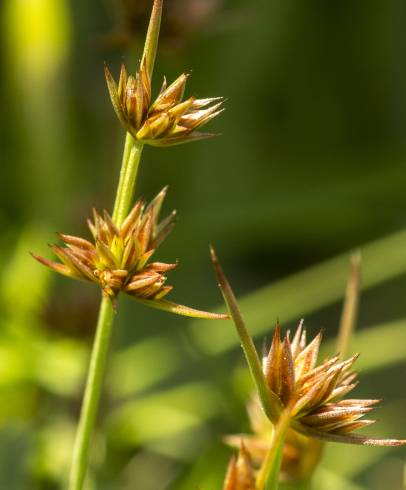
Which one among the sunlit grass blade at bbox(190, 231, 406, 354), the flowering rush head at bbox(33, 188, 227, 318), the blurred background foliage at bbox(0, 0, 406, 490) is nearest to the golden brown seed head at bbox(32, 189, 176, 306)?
the flowering rush head at bbox(33, 188, 227, 318)

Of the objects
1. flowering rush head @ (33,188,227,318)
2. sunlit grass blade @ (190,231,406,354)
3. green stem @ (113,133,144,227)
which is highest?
sunlit grass blade @ (190,231,406,354)

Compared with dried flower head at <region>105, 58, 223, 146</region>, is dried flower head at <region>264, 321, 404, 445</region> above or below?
below

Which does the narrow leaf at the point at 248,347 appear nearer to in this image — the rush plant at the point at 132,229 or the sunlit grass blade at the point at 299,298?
the rush plant at the point at 132,229

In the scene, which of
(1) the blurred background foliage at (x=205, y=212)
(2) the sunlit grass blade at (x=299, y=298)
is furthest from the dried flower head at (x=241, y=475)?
(2) the sunlit grass blade at (x=299, y=298)

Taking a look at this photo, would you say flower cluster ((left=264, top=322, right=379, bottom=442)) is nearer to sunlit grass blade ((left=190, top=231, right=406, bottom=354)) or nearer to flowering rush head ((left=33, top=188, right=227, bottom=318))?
flowering rush head ((left=33, top=188, right=227, bottom=318))

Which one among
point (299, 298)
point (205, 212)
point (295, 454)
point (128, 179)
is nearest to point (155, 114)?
point (128, 179)

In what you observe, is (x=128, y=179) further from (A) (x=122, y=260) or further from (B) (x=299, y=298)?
(B) (x=299, y=298)
